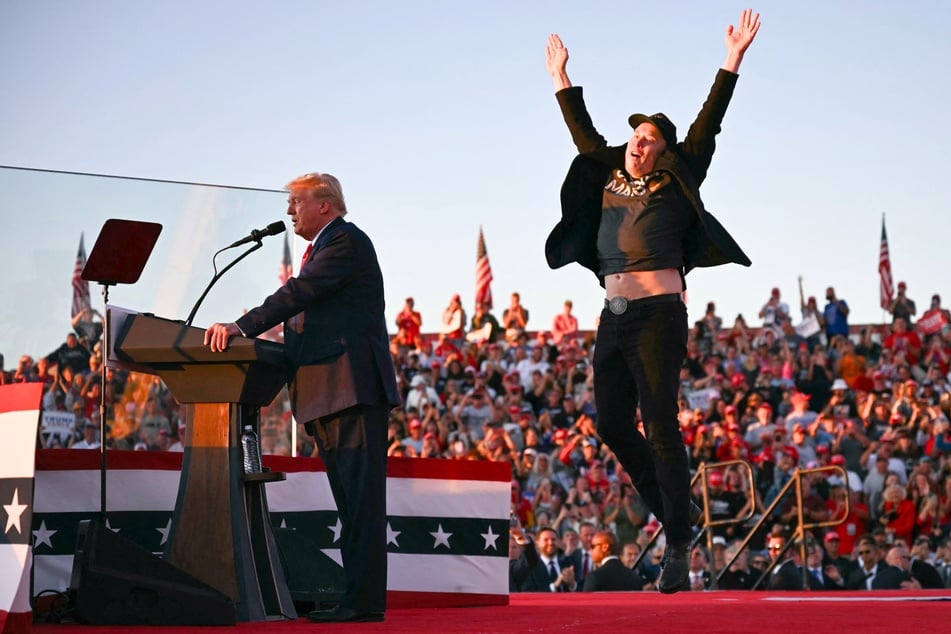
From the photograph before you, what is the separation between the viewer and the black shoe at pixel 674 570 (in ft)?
19.2

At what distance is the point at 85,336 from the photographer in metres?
7.50

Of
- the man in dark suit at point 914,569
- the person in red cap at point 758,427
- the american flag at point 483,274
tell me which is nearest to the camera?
the man in dark suit at point 914,569

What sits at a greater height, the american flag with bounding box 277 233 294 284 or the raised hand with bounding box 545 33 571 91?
the raised hand with bounding box 545 33 571 91

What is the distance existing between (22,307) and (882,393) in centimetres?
1375

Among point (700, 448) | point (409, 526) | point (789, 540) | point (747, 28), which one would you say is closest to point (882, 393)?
point (700, 448)

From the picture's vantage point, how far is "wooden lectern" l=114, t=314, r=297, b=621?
561 cm

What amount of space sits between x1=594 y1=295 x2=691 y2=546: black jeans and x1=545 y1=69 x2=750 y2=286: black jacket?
0.26 m

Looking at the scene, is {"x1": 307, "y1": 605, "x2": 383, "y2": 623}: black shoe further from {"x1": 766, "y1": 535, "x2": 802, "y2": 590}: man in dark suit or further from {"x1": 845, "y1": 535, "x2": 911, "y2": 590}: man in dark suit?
{"x1": 845, "y1": 535, "x2": 911, "y2": 590}: man in dark suit

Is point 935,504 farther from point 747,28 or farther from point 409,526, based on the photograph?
point 747,28

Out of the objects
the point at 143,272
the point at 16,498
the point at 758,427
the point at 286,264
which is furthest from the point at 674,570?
the point at 758,427

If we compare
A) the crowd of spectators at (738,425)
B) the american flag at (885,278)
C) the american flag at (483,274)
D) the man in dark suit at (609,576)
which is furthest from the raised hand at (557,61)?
the american flag at (885,278)

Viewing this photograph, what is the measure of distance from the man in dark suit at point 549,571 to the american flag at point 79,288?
19.4 ft

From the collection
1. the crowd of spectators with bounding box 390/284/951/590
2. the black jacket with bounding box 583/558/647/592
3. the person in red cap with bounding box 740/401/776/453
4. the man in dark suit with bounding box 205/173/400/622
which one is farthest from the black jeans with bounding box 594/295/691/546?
the person in red cap with bounding box 740/401/776/453

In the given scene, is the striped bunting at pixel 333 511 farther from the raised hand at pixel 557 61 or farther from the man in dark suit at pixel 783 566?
the man in dark suit at pixel 783 566
